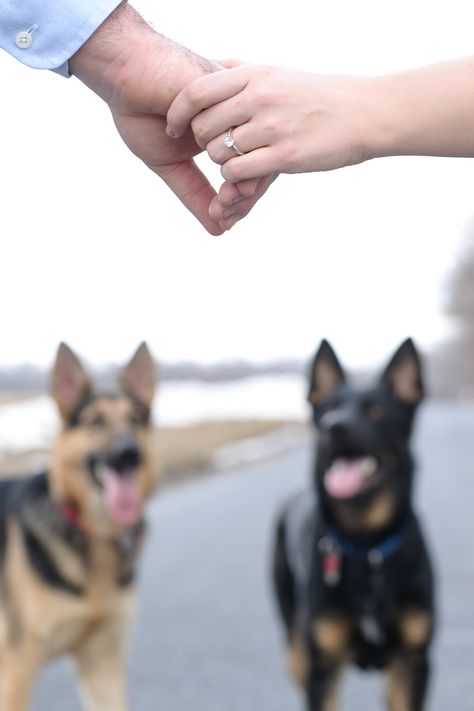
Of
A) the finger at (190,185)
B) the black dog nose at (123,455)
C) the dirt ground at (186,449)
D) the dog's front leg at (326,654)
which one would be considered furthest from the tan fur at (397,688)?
the dirt ground at (186,449)

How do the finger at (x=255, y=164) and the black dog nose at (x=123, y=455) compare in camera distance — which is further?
the black dog nose at (x=123, y=455)

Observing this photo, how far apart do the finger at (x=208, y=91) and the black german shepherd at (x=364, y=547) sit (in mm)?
2482

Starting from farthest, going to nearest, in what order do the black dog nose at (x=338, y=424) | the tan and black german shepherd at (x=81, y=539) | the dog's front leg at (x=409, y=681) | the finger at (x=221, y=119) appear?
the tan and black german shepherd at (x=81, y=539), the black dog nose at (x=338, y=424), the dog's front leg at (x=409, y=681), the finger at (x=221, y=119)

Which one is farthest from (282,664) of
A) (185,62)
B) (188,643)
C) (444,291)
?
(444,291)

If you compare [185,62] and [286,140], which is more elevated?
[185,62]

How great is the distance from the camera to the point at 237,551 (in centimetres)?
968

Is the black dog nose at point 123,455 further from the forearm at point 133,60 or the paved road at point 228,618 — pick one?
the forearm at point 133,60

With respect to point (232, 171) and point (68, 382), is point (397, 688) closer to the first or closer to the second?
point (68, 382)

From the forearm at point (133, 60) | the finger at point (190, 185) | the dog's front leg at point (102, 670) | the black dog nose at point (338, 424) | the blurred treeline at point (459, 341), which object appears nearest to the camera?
the forearm at point (133, 60)

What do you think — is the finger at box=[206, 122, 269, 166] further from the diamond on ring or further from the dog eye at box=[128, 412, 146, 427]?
the dog eye at box=[128, 412, 146, 427]

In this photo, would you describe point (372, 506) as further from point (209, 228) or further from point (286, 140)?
point (286, 140)

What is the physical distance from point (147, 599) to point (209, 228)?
579 centimetres

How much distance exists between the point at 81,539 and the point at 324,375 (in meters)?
1.32

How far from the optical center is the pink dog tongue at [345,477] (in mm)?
4555
